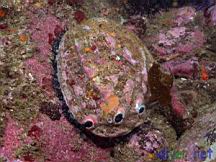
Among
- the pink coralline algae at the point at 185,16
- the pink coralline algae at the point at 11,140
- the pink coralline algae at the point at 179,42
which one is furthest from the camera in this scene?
the pink coralline algae at the point at 185,16

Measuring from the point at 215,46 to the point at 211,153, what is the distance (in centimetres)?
289

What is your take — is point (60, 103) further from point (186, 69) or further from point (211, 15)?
point (211, 15)

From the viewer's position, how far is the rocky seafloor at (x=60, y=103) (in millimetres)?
4457

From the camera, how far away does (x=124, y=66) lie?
15.9ft

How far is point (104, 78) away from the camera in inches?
184

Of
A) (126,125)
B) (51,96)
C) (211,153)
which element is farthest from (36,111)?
(211,153)

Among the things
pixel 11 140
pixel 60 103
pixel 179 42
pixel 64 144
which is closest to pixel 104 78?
pixel 60 103

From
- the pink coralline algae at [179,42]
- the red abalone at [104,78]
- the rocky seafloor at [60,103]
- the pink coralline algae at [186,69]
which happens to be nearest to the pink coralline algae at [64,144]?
the rocky seafloor at [60,103]

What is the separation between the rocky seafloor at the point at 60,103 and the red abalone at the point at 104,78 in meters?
0.26

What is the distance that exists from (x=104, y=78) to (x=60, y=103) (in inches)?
30.6

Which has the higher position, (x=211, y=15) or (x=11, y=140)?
(x=211, y=15)

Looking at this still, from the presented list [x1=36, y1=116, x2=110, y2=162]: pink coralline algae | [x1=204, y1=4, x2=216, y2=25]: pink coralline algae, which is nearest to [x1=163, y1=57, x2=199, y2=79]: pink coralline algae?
[x1=204, y1=4, x2=216, y2=25]: pink coralline algae

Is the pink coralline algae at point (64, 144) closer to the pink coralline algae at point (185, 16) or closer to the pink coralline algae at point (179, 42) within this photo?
the pink coralline algae at point (179, 42)

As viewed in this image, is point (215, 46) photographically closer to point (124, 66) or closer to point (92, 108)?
point (124, 66)
